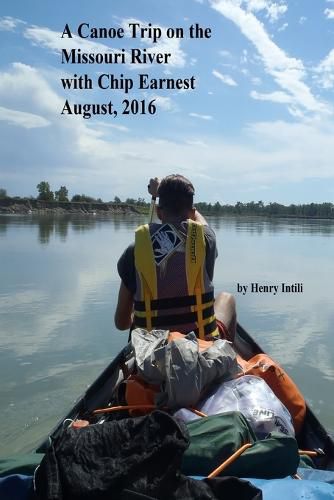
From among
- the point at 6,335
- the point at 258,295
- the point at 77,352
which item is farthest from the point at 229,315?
the point at 258,295

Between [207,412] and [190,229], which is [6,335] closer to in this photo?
[190,229]

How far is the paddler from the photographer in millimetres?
3432

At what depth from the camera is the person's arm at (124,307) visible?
3.71 meters

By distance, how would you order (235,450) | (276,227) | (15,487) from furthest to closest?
1. (276,227)
2. (235,450)
3. (15,487)

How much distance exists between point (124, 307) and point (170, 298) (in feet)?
1.58

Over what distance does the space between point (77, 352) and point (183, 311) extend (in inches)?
138

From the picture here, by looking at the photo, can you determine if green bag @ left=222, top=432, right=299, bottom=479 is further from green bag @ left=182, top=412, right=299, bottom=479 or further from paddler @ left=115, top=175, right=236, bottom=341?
paddler @ left=115, top=175, right=236, bottom=341

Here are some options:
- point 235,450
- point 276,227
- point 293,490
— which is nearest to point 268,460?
point 235,450

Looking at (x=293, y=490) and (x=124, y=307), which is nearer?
(x=293, y=490)

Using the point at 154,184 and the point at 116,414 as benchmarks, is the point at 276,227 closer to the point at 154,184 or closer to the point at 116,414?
the point at 154,184

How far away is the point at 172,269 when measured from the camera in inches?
136

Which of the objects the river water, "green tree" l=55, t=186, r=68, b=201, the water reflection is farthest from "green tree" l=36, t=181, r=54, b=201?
the river water

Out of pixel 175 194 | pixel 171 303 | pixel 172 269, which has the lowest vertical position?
pixel 171 303

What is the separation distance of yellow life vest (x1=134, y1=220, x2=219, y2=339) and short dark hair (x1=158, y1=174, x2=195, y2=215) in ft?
0.56
